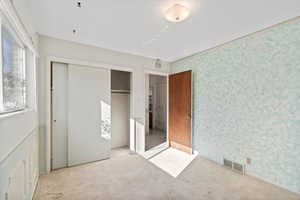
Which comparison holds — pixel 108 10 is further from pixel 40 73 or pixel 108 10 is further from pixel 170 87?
pixel 170 87

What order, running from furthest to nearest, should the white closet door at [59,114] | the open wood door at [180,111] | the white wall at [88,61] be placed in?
the open wood door at [180,111], the white closet door at [59,114], the white wall at [88,61]

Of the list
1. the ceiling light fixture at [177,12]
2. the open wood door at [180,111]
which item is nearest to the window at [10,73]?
the ceiling light fixture at [177,12]

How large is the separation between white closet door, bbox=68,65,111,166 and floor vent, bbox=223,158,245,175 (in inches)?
96.6

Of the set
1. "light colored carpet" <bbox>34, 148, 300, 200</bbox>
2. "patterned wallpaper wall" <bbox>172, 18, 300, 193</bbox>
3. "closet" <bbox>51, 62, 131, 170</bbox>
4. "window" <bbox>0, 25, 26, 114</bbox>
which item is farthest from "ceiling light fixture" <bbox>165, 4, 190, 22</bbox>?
"light colored carpet" <bbox>34, 148, 300, 200</bbox>

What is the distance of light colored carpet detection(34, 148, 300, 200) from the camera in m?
1.93

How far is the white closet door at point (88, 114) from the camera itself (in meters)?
2.76

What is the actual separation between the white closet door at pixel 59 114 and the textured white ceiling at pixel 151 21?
67 cm

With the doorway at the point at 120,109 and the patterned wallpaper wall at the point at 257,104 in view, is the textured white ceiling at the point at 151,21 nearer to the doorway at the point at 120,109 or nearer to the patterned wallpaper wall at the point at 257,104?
the patterned wallpaper wall at the point at 257,104

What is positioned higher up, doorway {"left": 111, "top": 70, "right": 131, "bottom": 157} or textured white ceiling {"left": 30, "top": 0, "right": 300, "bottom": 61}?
textured white ceiling {"left": 30, "top": 0, "right": 300, "bottom": 61}

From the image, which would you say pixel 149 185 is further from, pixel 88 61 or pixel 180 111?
pixel 88 61

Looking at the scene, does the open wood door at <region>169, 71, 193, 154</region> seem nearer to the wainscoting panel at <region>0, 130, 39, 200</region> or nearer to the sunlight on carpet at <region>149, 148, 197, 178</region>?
the sunlight on carpet at <region>149, 148, 197, 178</region>

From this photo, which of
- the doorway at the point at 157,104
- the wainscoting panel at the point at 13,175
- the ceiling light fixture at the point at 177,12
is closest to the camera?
the wainscoting panel at the point at 13,175

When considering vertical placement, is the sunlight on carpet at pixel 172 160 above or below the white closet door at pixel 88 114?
below

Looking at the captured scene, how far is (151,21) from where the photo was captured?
83.1 inches
